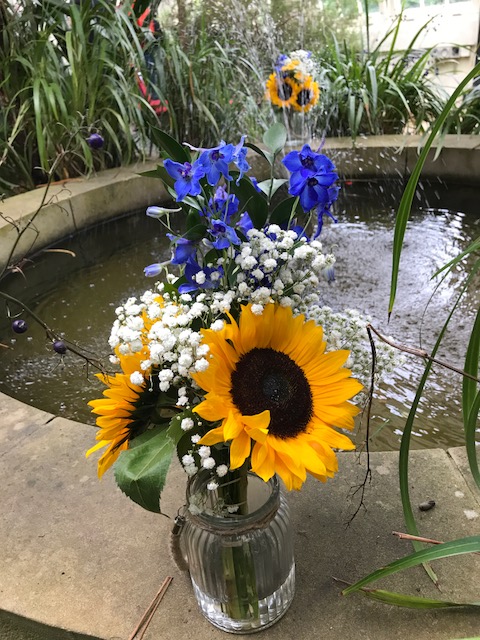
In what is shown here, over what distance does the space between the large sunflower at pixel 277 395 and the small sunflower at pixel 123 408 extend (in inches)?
3.3

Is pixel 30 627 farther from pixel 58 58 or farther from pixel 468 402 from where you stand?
pixel 58 58

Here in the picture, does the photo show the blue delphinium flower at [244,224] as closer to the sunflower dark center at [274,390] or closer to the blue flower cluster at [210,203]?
the blue flower cluster at [210,203]

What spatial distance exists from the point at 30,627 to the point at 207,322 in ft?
1.78

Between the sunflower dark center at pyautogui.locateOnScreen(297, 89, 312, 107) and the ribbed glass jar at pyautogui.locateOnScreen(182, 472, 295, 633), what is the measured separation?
292cm

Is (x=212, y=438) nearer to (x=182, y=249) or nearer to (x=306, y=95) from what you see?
(x=182, y=249)

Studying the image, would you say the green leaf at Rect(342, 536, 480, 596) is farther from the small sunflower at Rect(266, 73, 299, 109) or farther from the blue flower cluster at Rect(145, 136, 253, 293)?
the small sunflower at Rect(266, 73, 299, 109)

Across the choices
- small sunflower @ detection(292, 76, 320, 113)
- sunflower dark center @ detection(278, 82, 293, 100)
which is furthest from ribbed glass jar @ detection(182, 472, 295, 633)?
sunflower dark center @ detection(278, 82, 293, 100)

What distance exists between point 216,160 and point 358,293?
1.59 metres

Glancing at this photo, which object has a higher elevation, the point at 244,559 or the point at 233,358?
the point at 233,358

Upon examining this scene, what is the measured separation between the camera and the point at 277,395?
58 cm

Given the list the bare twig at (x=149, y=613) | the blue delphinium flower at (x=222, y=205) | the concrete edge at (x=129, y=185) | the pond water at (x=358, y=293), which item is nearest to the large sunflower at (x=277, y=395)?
the blue delphinium flower at (x=222, y=205)

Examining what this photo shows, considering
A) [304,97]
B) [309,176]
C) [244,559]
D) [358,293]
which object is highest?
[309,176]

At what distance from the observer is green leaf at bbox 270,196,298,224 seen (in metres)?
0.60

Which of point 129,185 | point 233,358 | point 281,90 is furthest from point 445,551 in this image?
point 281,90
